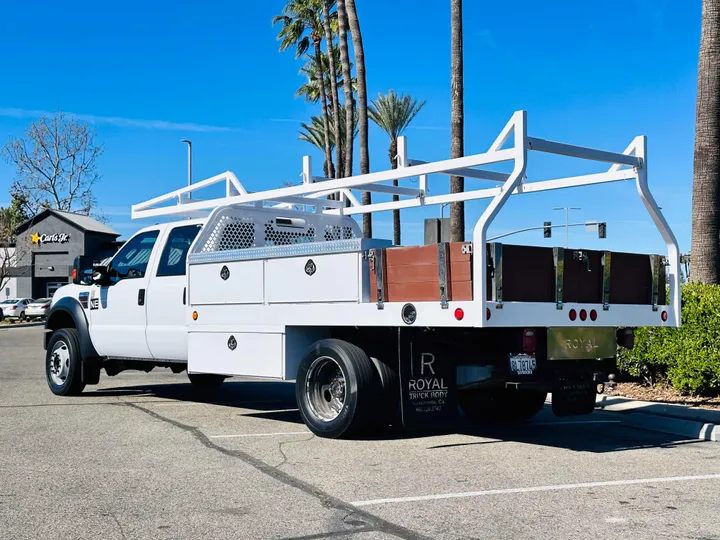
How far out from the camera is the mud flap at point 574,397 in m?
8.38

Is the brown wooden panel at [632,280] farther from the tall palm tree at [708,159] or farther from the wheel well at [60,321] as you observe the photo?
the wheel well at [60,321]

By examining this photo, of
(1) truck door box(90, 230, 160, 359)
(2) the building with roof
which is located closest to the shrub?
(1) truck door box(90, 230, 160, 359)

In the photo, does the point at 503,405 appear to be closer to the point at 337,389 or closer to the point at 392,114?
the point at 337,389

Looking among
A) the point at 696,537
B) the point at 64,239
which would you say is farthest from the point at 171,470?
the point at 64,239

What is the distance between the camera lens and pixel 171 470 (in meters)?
7.16

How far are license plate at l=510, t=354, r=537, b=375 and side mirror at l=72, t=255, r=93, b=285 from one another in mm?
6343

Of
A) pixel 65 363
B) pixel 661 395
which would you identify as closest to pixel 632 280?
pixel 661 395

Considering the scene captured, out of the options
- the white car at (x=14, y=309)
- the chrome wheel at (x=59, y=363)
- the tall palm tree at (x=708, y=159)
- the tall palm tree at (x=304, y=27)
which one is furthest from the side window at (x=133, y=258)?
the white car at (x=14, y=309)

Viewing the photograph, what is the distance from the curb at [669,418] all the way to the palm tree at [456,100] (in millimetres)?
6442

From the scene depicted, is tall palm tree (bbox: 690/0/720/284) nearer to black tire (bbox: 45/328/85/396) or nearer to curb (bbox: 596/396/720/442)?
curb (bbox: 596/396/720/442)

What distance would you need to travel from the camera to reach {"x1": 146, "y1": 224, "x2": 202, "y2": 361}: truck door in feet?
34.8

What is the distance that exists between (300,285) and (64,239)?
69.4 meters

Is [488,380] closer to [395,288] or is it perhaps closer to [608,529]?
[395,288]

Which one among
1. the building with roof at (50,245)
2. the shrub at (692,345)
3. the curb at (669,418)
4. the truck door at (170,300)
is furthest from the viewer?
the building with roof at (50,245)
